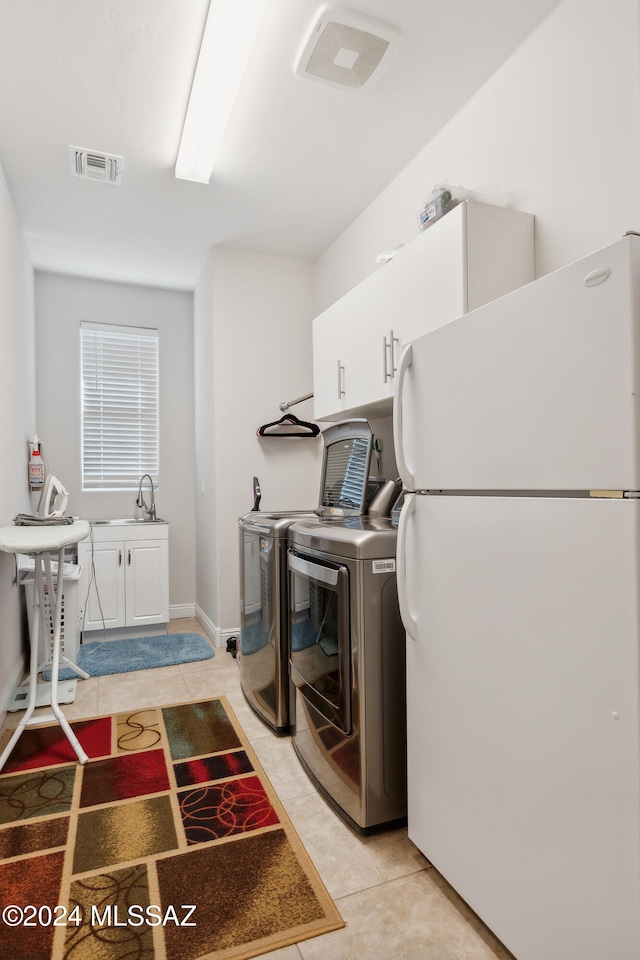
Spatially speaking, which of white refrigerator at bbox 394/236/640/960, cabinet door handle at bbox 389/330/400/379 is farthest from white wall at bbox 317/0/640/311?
white refrigerator at bbox 394/236/640/960

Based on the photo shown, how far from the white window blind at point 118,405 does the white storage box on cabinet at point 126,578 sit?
624 mm

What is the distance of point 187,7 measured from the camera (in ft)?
6.24

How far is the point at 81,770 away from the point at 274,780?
2.62ft

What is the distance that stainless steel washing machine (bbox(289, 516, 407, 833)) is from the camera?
5.71 ft

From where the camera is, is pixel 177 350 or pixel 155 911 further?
pixel 177 350

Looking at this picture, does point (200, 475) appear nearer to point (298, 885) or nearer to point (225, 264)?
point (225, 264)

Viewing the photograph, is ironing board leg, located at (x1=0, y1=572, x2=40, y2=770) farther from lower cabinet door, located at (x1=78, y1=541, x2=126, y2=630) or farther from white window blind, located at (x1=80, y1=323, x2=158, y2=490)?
white window blind, located at (x1=80, y1=323, x2=158, y2=490)

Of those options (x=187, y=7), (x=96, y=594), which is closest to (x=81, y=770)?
(x=96, y=594)

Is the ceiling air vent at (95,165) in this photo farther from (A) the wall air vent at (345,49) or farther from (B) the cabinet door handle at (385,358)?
(B) the cabinet door handle at (385,358)

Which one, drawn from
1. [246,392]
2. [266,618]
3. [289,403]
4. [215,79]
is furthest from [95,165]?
[266,618]

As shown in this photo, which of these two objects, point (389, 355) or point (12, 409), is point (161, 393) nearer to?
point (12, 409)

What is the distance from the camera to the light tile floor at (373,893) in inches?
52.5

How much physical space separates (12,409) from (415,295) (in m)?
2.34

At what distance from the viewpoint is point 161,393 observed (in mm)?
4711
